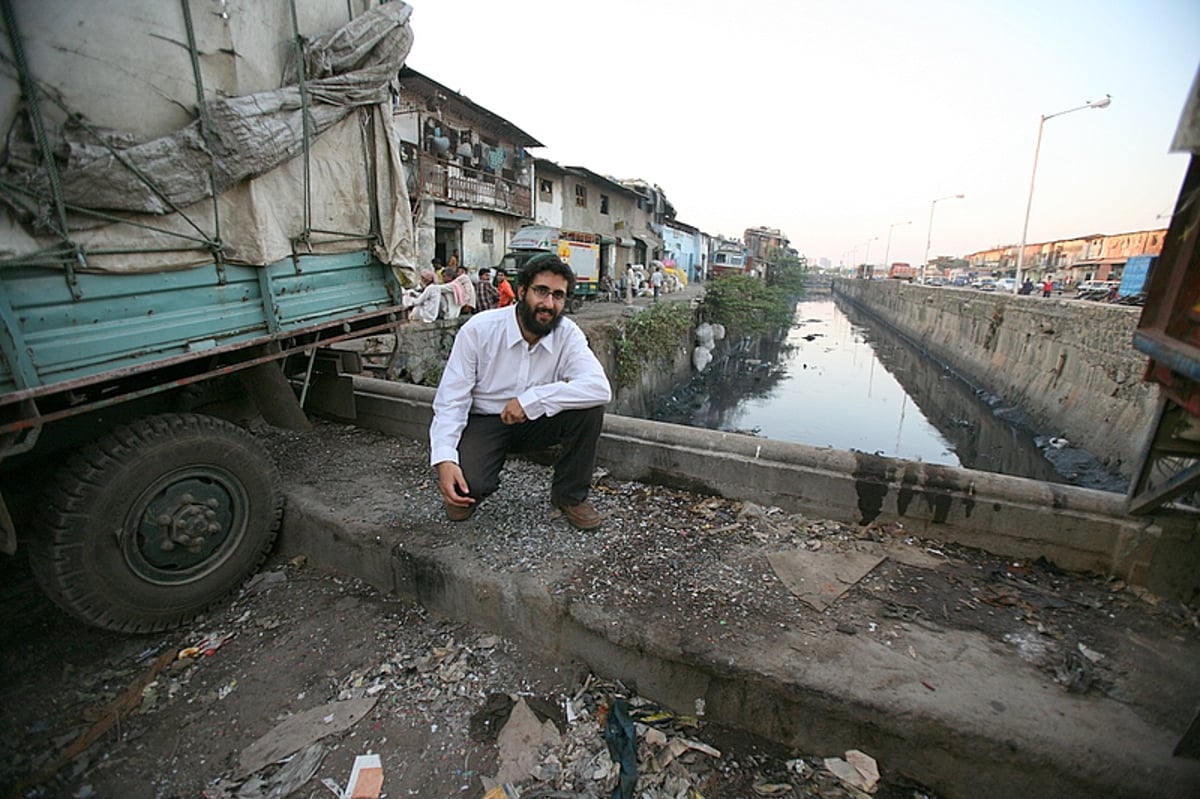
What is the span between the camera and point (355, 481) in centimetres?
346

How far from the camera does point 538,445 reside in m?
2.92

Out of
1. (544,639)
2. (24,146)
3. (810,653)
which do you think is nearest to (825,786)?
(810,653)

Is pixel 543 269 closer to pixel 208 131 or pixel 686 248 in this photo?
pixel 208 131

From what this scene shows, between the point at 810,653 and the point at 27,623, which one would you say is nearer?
the point at 810,653

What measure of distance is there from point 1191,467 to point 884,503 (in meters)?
1.21

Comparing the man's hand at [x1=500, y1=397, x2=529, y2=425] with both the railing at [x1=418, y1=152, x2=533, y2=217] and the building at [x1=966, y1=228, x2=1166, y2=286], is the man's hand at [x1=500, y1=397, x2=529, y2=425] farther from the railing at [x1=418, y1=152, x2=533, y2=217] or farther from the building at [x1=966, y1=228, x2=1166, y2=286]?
the building at [x1=966, y1=228, x2=1166, y2=286]

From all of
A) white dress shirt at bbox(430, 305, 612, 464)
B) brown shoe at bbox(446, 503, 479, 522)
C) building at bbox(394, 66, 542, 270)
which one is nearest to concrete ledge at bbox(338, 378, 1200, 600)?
white dress shirt at bbox(430, 305, 612, 464)

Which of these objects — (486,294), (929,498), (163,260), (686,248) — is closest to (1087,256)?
(686,248)

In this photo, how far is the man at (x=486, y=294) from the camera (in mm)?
13677

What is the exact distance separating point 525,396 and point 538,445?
0.42 meters

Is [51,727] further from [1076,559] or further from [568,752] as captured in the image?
[1076,559]

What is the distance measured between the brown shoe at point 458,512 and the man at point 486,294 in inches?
439

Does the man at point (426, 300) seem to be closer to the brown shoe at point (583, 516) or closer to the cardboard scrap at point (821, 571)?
the brown shoe at point (583, 516)

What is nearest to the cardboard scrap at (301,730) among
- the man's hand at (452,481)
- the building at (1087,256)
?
the man's hand at (452,481)
